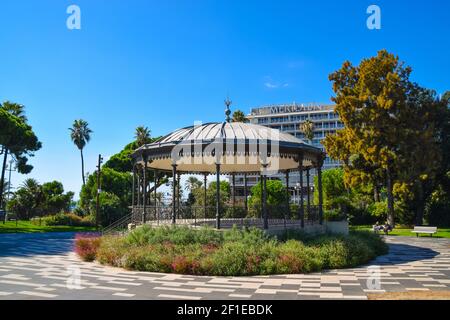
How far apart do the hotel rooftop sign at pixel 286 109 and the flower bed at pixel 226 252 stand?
11624 centimetres

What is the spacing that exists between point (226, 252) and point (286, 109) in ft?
399

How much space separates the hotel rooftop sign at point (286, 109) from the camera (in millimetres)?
127375

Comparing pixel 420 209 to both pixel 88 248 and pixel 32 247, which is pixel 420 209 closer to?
pixel 88 248

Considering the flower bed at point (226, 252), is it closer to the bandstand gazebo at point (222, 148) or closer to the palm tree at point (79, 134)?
the bandstand gazebo at point (222, 148)

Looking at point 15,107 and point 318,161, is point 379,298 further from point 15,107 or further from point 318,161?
point 15,107

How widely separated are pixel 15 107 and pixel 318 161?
4462 cm

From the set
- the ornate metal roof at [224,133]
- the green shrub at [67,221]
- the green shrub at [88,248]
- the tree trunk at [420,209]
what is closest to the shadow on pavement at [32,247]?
the green shrub at [88,248]

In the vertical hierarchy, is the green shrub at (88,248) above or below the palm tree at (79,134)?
below

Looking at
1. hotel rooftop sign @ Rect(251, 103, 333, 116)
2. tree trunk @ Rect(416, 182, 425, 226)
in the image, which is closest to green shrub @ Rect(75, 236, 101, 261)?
tree trunk @ Rect(416, 182, 425, 226)

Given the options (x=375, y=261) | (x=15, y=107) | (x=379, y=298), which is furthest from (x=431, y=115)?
(x=15, y=107)

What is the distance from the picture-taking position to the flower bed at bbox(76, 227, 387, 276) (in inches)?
481

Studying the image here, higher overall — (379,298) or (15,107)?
(15,107)
